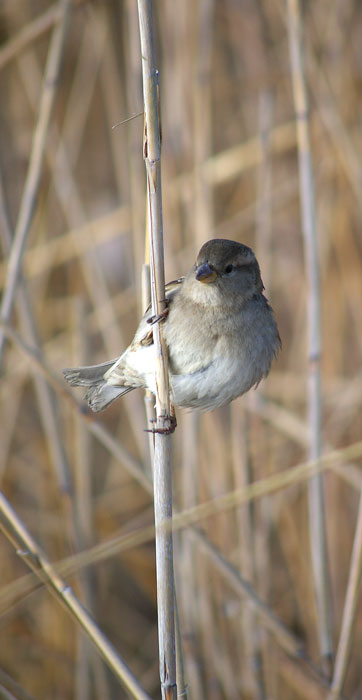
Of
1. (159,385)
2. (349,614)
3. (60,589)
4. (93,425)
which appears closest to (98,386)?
(93,425)

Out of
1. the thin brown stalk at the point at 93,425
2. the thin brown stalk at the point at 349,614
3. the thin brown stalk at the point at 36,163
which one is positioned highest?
the thin brown stalk at the point at 36,163

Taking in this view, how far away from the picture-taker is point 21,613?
2346 mm

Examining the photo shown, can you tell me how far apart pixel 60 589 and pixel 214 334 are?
540mm

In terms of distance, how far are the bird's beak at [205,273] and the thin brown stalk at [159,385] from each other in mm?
112

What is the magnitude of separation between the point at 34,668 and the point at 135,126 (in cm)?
171

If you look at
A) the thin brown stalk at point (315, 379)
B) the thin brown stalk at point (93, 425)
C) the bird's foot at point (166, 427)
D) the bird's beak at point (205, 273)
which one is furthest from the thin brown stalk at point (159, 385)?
the thin brown stalk at point (315, 379)

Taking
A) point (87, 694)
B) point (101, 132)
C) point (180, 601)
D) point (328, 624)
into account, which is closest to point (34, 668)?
point (87, 694)

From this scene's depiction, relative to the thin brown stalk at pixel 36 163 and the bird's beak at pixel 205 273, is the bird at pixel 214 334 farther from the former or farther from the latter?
the thin brown stalk at pixel 36 163

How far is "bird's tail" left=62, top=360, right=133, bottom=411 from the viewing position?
5.06 ft

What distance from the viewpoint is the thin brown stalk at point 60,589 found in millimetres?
1135

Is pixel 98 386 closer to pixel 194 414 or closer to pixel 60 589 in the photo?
pixel 194 414

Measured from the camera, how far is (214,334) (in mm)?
1344

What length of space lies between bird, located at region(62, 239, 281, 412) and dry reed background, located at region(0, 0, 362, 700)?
211mm

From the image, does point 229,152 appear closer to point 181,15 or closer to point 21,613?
point 181,15
